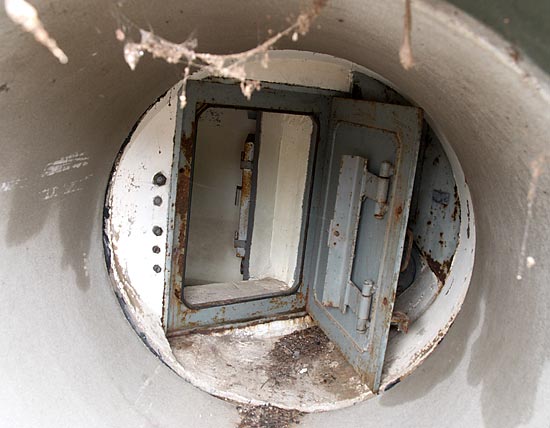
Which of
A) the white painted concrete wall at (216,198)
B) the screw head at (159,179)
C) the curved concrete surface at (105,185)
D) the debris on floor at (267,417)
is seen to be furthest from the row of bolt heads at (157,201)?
the white painted concrete wall at (216,198)

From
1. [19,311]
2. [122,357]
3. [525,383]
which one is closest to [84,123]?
[19,311]

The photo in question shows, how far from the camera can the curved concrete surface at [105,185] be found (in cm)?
108

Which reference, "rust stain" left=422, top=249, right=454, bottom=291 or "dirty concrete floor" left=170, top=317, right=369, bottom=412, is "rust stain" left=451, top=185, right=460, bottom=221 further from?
"dirty concrete floor" left=170, top=317, right=369, bottom=412

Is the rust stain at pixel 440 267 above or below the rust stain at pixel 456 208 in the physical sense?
below

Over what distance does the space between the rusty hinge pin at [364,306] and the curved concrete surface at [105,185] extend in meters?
0.33

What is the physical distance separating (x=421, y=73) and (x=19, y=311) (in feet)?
3.95

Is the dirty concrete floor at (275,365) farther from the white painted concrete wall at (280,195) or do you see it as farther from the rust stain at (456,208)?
the rust stain at (456,208)

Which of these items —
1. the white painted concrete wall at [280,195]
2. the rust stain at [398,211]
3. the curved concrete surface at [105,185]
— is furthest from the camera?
the white painted concrete wall at [280,195]

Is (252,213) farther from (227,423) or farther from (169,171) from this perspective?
(227,423)

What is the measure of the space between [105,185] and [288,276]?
4.06 ft

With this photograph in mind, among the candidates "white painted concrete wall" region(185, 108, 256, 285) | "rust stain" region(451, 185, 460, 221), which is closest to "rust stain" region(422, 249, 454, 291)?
"rust stain" region(451, 185, 460, 221)

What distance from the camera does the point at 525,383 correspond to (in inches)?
52.2

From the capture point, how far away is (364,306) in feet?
7.45

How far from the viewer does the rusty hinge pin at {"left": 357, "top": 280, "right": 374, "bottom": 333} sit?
2.24 metres
